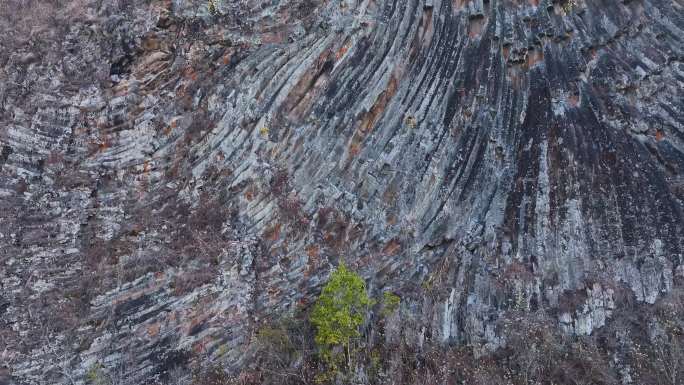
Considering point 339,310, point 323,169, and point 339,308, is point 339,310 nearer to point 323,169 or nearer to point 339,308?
point 339,308

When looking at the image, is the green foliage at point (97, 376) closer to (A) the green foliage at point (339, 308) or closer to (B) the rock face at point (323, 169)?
(B) the rock face at point (323, 169)

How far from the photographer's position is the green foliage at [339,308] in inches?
580

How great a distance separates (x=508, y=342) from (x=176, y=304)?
825 centimetres

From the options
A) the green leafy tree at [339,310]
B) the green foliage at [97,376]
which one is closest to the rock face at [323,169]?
the green foliage at [97,376]

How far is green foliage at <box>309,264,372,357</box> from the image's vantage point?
14742 mm

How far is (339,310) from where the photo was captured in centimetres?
1476

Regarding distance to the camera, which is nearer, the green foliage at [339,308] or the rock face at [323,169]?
the green foliage at [339,308]

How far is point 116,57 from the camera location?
17.1m

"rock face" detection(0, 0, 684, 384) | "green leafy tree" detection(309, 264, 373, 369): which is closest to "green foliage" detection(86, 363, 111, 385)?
"rock face" detection(0, 0, 684, 384)

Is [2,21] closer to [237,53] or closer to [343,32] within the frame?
[237,53]

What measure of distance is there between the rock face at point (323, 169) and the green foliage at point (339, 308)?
1.20 metres

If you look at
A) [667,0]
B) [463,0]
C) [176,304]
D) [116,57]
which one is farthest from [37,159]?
[667,0]

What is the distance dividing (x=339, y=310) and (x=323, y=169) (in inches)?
157

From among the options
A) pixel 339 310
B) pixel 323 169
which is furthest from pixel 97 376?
pixel 323 169
